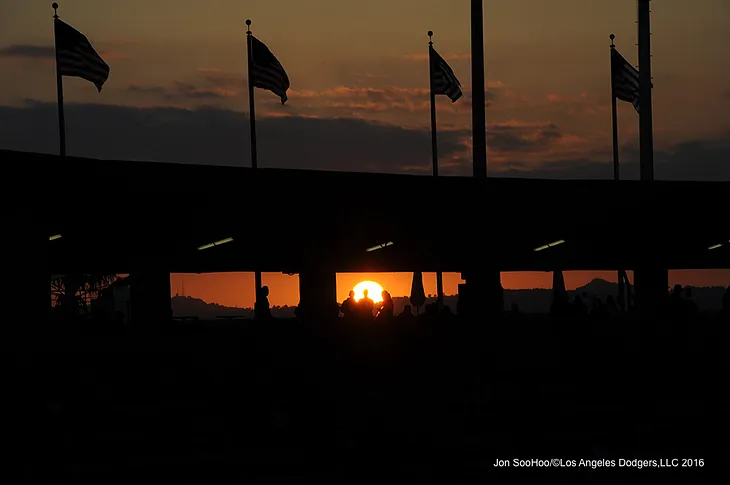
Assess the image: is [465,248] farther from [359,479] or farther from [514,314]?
[359,479]

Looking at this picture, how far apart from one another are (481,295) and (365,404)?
894 cm

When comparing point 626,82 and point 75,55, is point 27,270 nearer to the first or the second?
point 75,55

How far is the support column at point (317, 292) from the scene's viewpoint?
29734mm

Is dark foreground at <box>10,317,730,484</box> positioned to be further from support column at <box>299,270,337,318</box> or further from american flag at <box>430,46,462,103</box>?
american flag at <box>430,46,462,103</box>

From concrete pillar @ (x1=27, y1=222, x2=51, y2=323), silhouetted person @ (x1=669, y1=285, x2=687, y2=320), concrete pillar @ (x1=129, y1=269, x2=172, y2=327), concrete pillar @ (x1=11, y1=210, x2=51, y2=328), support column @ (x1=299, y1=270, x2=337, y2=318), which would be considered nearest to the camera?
concrete pillar @ (x1=11, y1=210, x2=51, y2=328)

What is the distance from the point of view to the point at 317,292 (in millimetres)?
29859

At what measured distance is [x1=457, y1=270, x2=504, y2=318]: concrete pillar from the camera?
2656 centimetres

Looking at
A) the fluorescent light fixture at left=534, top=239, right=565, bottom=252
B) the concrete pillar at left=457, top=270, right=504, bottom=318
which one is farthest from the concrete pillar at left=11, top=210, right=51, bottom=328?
the fluorescent light fixture at left=534, top=239, right=565, bottom=252

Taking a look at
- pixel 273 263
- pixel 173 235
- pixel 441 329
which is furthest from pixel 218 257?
pixel 441 329

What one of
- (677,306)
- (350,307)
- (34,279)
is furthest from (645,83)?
(34,279)

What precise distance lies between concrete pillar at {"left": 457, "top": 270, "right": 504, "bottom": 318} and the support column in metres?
3.14

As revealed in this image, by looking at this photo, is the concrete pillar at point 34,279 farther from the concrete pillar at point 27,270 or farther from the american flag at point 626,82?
the american flag at point 626,82

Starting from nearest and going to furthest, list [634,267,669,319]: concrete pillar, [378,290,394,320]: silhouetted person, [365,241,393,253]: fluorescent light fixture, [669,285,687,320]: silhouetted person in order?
[378,290,394,320]: silhouetted person, [669,285,687,320]: silhouetted person, [365,241,393,253]: fluorescent light fixture, [634,267,669,319]: concrete pillar

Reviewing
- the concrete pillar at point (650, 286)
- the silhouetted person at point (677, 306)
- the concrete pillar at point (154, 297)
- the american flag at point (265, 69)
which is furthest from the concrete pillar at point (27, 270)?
the concrete pillar at point (650, 286)
